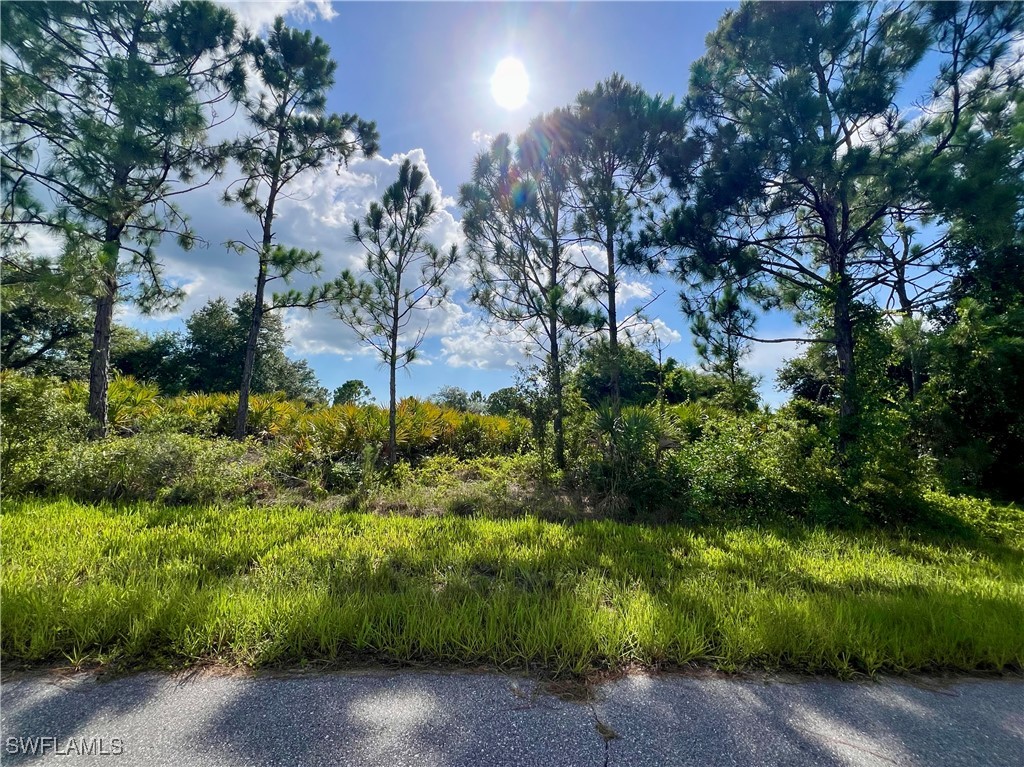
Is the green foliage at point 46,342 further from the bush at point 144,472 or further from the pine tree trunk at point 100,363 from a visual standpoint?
the bush at point 144,472

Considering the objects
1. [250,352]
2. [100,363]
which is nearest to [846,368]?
[250,352]

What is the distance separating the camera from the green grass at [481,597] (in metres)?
2.12

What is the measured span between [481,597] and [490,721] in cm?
101

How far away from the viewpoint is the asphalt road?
4.98ft

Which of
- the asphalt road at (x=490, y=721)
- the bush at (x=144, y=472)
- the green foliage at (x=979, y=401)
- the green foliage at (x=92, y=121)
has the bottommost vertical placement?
the asphalt road at (x=490, y=721)

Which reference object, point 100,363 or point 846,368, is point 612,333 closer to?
point 846,368

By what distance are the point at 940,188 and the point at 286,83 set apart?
1189 centimetres

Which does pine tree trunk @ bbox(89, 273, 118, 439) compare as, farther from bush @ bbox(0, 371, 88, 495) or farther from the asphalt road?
the asphalt road

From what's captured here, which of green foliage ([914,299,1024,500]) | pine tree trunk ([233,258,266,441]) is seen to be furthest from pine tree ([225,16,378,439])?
green foliage ([914,299,1024,500])

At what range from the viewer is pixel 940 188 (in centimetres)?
516

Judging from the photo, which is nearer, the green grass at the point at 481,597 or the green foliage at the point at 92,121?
the green grass at the point at 481,597

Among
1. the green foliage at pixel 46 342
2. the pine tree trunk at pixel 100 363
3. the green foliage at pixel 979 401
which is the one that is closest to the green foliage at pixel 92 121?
the pine tree trunk at pixel 100 363

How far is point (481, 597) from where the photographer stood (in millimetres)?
2693

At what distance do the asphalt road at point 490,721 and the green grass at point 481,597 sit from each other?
0.57ft
